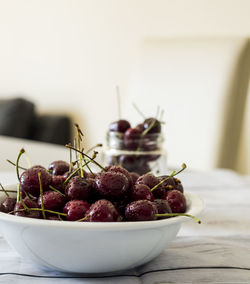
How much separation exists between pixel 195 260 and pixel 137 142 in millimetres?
352

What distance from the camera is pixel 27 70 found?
3.04 m

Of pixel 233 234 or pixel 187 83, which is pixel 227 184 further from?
pixel 187 83

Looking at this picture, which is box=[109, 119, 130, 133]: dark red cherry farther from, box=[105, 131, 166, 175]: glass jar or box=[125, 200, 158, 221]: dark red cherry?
box=[125, 200, 158, 221]: dark red cherry

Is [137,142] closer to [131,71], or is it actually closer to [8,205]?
[8,205]

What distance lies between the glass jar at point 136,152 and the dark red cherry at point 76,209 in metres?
0.41

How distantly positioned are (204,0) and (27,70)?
1.24m

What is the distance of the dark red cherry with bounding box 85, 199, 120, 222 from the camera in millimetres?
521

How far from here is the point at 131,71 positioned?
8.43 ft

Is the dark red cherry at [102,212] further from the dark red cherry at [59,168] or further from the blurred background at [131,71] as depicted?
the blurred background at [131,71]

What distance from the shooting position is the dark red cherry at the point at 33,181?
1.88 feet


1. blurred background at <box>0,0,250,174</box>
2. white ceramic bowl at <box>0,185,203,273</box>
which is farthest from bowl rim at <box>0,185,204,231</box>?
blurred background at <box>0,0,250,174</box>

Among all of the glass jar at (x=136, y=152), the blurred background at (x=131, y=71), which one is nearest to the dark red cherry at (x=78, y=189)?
the glass jar at (x=136, y=152)

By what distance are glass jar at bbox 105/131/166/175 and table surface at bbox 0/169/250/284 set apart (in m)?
0.14

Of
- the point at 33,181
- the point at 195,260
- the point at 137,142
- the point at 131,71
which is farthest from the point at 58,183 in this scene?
the point at 131,71
